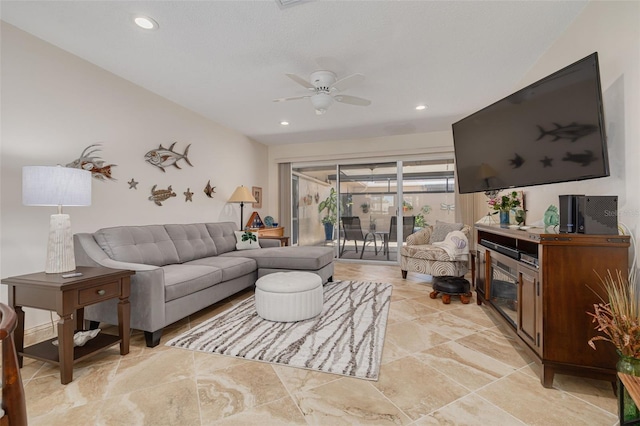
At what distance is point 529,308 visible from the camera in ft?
6.14

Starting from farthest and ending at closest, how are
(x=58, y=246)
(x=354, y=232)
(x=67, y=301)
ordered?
(x=354, y=232) → (x=58, y=246) → (x=67, y=301)

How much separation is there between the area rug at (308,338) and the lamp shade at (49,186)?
1272 mm

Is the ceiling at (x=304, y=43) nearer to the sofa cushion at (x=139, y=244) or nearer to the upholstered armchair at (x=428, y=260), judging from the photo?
the sofa cushion at (x=139, y=244)

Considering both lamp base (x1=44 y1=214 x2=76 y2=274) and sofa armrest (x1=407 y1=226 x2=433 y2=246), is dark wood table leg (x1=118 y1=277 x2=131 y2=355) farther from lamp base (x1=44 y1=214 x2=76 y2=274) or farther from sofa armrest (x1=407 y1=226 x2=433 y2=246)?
sofa armrest (x1=407 y1=226 x2=433 y2=246)

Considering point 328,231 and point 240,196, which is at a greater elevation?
point 240,196

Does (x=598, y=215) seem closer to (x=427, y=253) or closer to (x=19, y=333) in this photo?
(x=427, y=253)

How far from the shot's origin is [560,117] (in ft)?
6.27

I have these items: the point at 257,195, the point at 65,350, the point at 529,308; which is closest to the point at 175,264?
the point at 65,350

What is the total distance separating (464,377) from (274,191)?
196 inches

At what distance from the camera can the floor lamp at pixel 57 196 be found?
188 cm

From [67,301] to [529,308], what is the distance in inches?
112

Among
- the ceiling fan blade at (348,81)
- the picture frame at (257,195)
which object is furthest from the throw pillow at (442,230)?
the picture frame at (257,195)

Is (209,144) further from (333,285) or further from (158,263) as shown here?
(333,285)

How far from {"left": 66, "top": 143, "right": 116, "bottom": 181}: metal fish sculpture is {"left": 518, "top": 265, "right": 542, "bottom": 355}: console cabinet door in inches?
148
